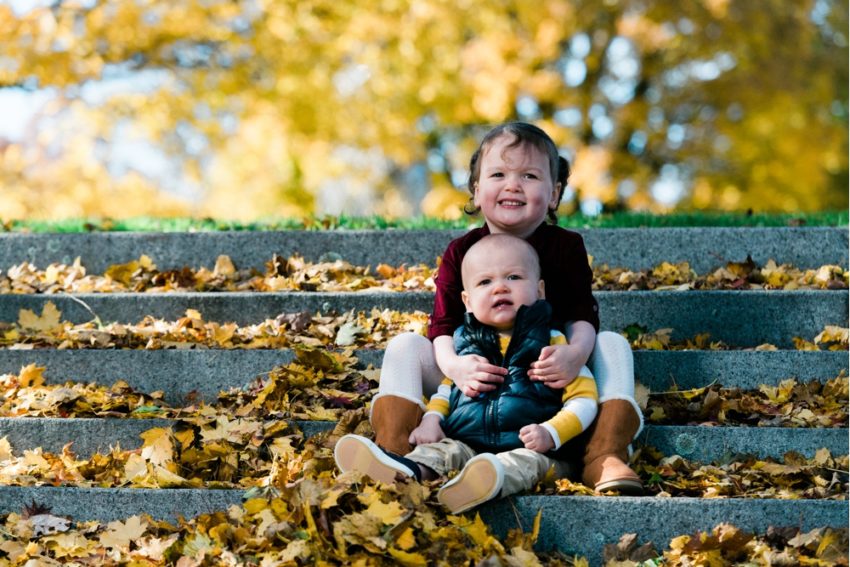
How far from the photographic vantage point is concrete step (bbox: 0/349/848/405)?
175 inches

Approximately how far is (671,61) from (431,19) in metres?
4.12

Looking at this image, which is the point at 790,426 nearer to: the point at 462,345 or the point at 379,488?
the point at 462,345

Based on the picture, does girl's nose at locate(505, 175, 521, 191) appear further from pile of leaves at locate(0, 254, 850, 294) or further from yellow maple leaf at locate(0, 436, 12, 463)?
yellow maple leaf at locate(0, 436, 12, 463)

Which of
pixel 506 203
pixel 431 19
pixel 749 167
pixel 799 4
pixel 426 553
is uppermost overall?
pixel 799 4

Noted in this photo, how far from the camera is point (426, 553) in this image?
3.11 metres

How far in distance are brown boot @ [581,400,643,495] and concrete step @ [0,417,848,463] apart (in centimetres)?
27

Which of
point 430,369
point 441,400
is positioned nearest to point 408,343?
point 430,369

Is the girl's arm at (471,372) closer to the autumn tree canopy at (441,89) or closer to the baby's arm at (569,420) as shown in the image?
the baby's arm at (569,420)

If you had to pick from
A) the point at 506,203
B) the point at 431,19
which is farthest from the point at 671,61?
the point at 506,203

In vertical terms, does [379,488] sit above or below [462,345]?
below

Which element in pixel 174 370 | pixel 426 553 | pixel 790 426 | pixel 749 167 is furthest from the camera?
pixel 749 167

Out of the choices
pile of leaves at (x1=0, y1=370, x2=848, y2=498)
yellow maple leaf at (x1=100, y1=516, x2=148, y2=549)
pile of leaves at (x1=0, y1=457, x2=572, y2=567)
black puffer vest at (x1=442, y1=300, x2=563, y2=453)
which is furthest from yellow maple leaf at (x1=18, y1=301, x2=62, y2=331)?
black puffer vest at (x1=442, y1=300, x2=563, y2=453)

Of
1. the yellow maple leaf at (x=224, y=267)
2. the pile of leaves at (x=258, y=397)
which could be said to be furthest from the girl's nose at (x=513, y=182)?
the yellow maple leaf at (x=224, y=267)

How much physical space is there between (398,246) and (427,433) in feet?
6.91
